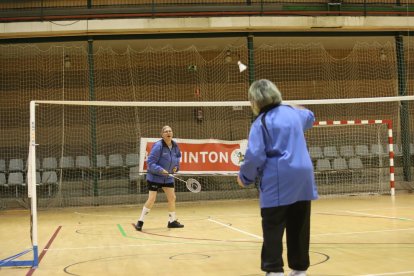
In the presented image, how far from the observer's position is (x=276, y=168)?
432 cm

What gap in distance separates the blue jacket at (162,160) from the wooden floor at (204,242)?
3.57 ft

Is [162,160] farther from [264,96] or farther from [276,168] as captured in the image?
[276,168]

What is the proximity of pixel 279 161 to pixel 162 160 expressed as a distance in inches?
269

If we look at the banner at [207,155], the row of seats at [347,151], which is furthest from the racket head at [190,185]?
the row of seats at [347,151]

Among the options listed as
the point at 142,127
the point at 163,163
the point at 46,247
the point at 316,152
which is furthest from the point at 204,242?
the point at 142,127

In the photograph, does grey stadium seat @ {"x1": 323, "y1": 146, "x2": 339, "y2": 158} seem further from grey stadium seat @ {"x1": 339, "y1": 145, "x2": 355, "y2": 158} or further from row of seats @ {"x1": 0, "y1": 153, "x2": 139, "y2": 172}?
row of seats @ {"x1": 0, "y1": 153, "x2": 139, "y2": 172}

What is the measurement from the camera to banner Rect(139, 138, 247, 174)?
55.4 ft

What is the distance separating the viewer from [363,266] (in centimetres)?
647

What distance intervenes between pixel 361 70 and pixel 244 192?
305 inches

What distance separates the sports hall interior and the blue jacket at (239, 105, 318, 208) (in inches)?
436

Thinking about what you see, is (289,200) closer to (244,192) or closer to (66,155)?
(244,192)

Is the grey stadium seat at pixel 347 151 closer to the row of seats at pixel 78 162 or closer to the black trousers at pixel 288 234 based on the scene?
the row of seats at pixel 78 162

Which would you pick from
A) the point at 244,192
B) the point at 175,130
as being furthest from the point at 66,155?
the point at 244,192

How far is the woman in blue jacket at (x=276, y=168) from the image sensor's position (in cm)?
430
